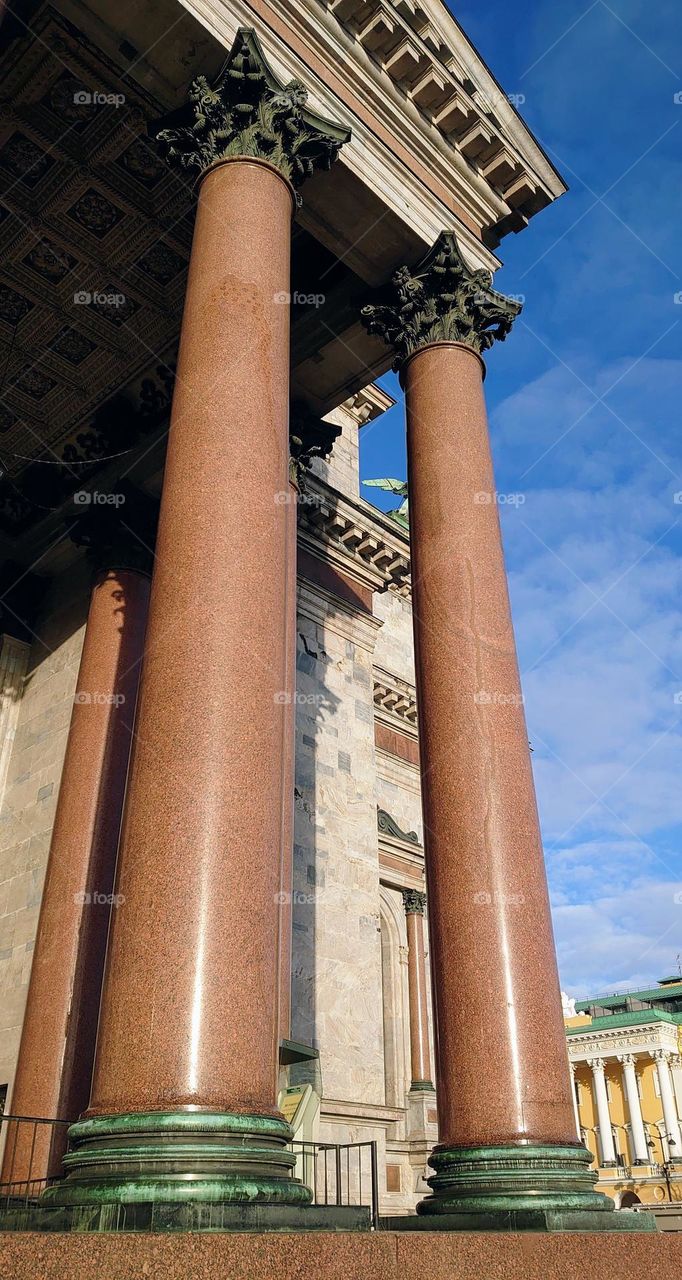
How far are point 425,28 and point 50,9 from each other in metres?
4.42

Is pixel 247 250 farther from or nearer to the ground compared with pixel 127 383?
nearer to the ground

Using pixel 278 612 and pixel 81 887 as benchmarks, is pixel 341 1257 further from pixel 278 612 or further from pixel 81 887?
pixel 81 887

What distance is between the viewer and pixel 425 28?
37.9 ft

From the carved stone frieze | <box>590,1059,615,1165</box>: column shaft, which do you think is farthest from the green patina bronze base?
<box>590,1059,615,1165</box>: column shaft

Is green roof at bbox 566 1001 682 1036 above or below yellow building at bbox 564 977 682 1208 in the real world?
above

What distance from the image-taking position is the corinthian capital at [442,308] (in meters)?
11.0

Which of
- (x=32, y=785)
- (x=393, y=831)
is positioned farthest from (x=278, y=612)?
(x=393, y=831)

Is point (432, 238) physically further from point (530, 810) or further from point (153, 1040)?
point (153, 1040)

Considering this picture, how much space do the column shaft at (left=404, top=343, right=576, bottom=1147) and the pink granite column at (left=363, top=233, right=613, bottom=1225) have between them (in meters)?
0.01

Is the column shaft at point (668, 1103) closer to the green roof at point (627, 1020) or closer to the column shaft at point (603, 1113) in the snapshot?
the green roof at point (627, 1020)

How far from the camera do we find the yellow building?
5697 cm

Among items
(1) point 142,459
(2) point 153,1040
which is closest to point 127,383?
→ (1) point 142,459

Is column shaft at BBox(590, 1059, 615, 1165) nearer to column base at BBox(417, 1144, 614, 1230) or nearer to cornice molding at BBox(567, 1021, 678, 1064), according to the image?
cornice molding at BBox(567, 1021, 678, 1064)

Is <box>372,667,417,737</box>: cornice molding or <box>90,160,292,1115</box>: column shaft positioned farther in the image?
<box>372,667,417,737</box>: cornice molding
